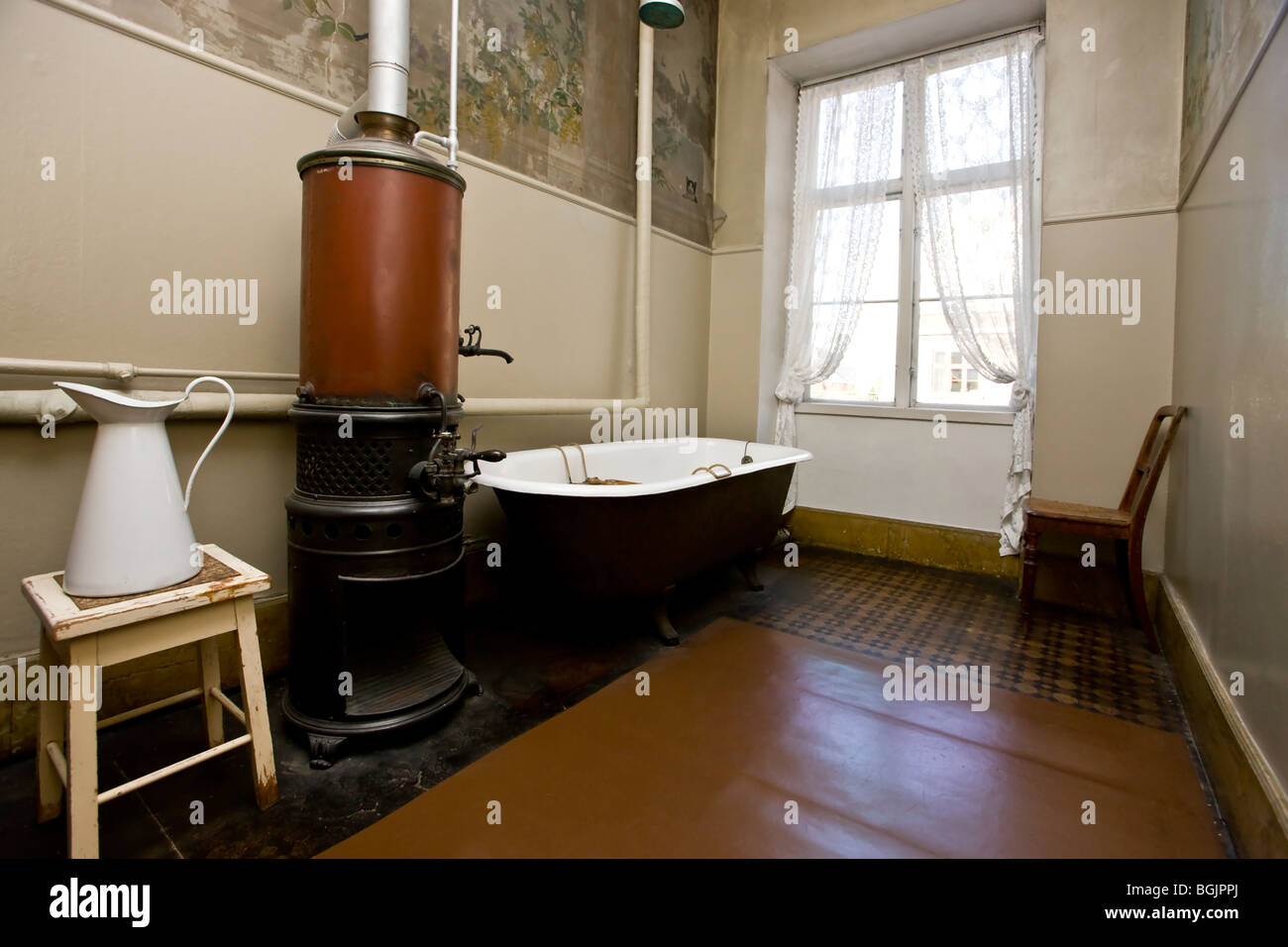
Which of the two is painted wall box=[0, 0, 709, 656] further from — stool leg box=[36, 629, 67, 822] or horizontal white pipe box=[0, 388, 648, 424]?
stool leg box=[36, 629, 67, 822]

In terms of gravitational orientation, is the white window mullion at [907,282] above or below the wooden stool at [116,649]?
above

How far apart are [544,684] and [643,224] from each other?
2512mm

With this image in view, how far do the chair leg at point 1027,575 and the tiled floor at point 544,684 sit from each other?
6cm

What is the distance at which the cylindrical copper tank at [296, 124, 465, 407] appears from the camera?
165 cm

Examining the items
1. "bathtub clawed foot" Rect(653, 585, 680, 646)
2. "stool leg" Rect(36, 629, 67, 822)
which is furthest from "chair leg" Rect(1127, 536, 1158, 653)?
"stool leg" Rect(36, 629, 67, 822)

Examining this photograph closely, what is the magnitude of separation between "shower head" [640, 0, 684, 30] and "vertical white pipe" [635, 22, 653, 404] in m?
0.60

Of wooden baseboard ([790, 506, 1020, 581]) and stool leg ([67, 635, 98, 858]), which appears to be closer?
stool leg ([67, 635, 98, 858])

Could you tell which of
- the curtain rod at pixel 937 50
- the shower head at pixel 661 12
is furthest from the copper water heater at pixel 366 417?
the curtain rod at pixel 937 50

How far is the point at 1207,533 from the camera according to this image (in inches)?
78.3

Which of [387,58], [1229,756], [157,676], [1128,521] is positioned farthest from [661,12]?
[1229,756]

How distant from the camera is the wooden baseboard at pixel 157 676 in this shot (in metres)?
1.64

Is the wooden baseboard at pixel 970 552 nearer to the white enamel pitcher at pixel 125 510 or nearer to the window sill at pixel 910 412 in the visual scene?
the window sill at pixel 910 412

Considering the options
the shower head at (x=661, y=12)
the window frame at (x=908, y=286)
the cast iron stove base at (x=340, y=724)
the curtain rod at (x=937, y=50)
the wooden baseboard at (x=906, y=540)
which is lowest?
the cast iron stove base at (x=340, y=724)

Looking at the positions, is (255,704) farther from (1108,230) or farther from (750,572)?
(1108,230)
